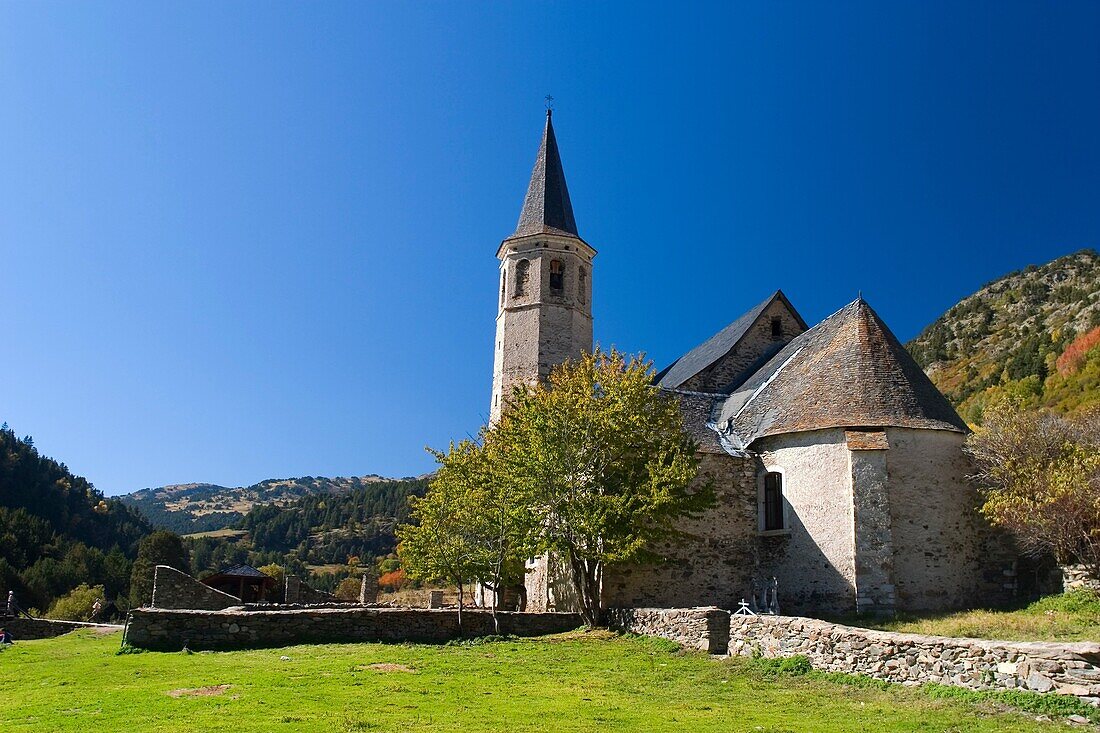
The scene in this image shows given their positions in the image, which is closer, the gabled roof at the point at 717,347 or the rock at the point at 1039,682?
the rock at the point at 1039,682

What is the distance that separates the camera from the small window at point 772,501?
24938mm

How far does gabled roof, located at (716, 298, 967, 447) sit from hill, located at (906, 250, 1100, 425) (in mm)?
20366

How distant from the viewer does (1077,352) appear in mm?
54750

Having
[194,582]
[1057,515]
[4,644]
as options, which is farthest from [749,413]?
[4,644]

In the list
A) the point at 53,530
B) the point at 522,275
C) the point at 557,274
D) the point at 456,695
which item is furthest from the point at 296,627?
the point at 53,530

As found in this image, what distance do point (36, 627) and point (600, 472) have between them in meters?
20.8

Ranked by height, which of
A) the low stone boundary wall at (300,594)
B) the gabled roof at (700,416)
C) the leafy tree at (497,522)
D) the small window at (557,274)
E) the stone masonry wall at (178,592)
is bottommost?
the low stone boundary wall at (300,594)

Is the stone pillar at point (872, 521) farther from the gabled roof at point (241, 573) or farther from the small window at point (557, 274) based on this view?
the gabled roof at point (241, 573)

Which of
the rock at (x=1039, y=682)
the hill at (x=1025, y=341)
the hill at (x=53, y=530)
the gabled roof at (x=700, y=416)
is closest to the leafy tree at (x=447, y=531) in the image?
the gabled roof at (x=700, y=416)

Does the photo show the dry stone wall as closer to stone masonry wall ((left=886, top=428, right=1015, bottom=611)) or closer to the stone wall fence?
the stone wall fence

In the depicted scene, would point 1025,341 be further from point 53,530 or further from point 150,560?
point 53,530

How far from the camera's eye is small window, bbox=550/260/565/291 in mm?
35469

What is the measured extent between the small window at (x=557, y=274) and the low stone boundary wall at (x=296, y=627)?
58.9 ft

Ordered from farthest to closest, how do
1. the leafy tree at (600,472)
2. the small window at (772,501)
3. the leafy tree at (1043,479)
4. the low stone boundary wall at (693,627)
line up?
the small window at (772,501) < the leafy tree at (600,472) < the leafy tree at (1043,479) < the low stone boundary wall at (693,627)
